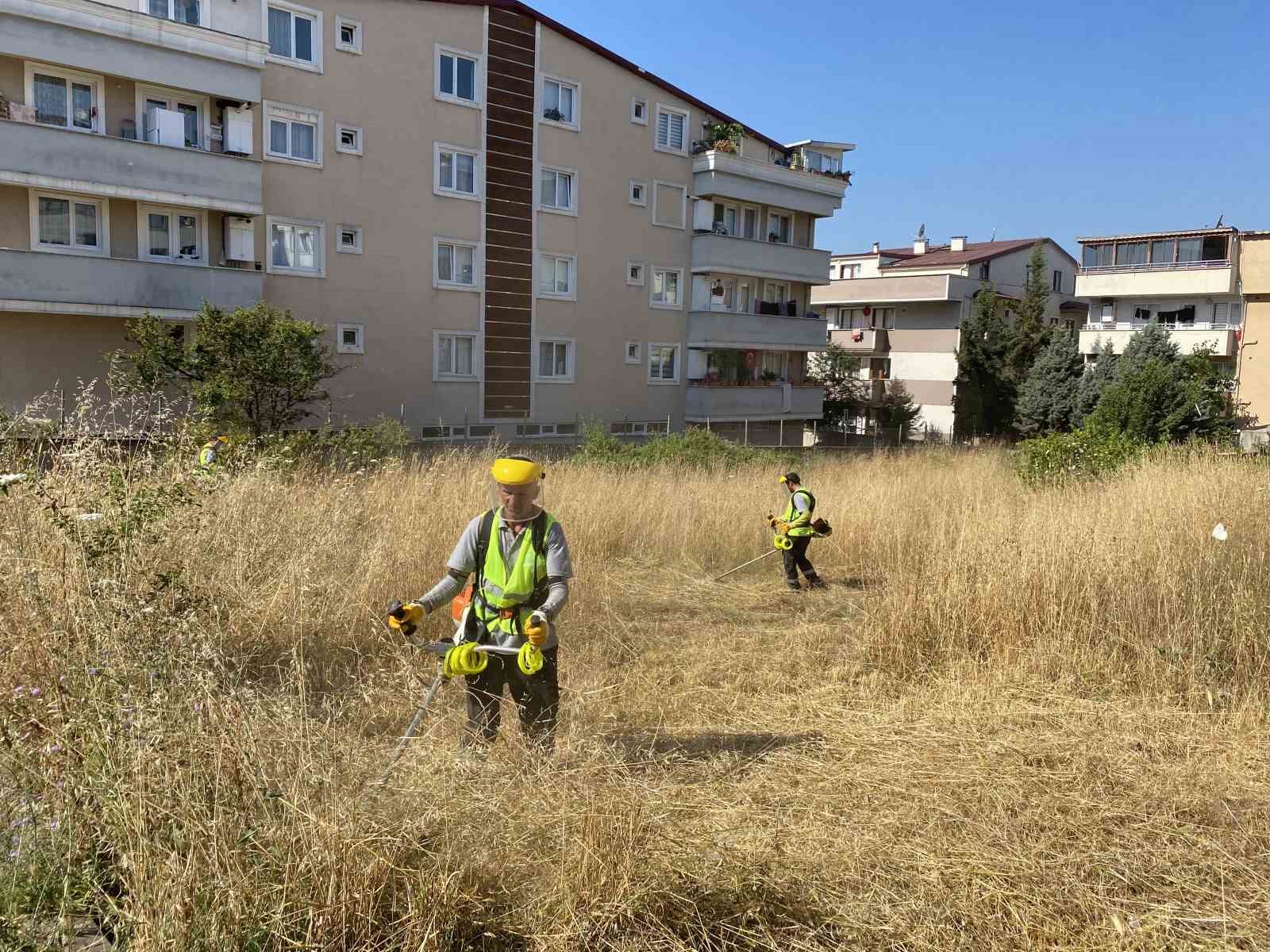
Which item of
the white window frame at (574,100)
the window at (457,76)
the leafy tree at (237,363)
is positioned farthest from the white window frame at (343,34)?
the leafy tree at (237,363)

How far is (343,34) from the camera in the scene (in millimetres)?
22578

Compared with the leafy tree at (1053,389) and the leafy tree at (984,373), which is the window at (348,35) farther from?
the leafy tree at (984,373)

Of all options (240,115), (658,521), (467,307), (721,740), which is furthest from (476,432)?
(721,740)

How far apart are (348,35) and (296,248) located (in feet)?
17.8

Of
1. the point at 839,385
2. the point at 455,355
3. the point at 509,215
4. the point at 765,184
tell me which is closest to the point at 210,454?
the point at 455,355

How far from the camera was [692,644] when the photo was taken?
25.0 ft

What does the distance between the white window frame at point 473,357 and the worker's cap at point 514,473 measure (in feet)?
68.1

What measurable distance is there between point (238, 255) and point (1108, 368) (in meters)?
30.5

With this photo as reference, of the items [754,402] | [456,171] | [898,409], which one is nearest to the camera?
[456,171]

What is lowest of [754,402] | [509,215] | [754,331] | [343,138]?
[754,402]

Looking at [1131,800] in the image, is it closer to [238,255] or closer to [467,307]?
[238,255]

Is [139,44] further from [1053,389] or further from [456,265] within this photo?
[1053,389]

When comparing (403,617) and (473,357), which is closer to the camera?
(403,617)

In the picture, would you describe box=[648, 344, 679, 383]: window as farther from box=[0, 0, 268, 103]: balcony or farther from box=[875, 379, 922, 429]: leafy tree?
box=[875, 379, 922, 429]: leafy tree
